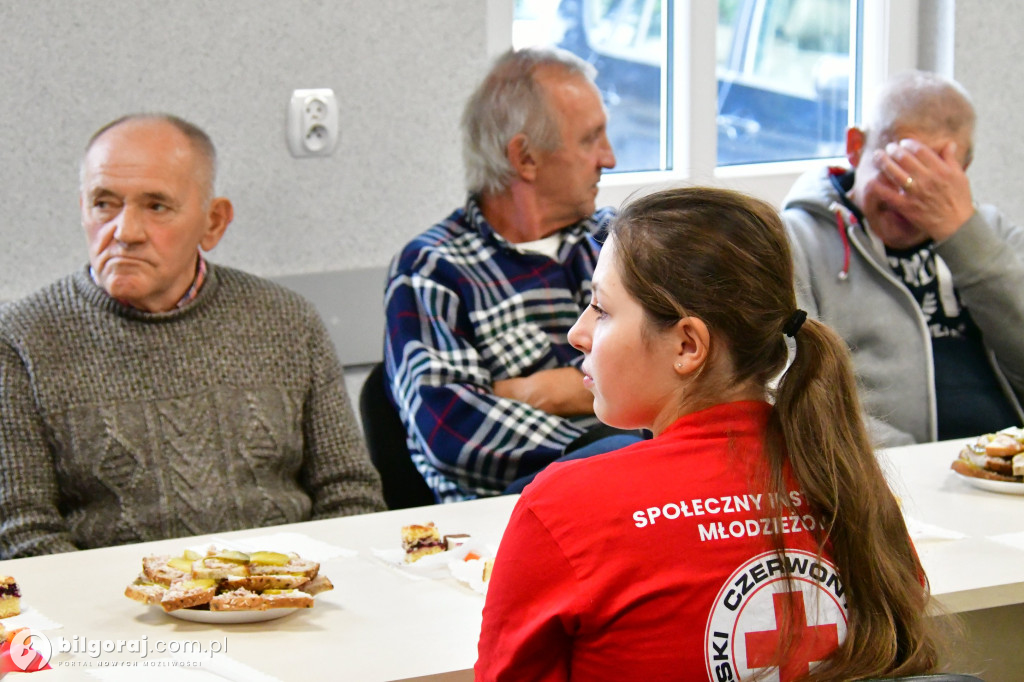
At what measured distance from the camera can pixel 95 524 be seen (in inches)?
78.8

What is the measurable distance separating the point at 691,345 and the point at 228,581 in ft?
2.11

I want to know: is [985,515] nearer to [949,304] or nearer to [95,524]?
[949,304]

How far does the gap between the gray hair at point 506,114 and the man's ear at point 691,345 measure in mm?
1490

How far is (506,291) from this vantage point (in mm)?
2402

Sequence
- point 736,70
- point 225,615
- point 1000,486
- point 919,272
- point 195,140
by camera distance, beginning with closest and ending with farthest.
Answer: point 225,615 < point 1000,486 < point 195,140 < point 919,272 < point 736,70

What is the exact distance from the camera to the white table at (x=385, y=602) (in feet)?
4.11

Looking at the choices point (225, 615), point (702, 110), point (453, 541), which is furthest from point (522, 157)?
point (225, 615)

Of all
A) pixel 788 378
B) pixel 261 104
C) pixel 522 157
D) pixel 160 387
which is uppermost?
pixel 261 104

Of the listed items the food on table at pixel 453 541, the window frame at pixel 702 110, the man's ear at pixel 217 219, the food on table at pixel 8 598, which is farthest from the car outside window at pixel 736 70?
the food on table at pixel 8 598

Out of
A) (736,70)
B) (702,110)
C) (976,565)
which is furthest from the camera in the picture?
(736,70)

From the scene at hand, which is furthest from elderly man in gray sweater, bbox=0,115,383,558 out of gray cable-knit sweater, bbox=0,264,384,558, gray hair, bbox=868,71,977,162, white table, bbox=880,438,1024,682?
gray hair, bbox=868,71,977,162

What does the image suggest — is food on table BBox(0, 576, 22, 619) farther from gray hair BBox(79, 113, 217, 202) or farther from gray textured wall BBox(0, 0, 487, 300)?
gray textured wall BBox(0, 0, 487, 300)

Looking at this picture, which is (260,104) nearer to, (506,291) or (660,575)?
(506,291)

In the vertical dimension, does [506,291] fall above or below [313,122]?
below
